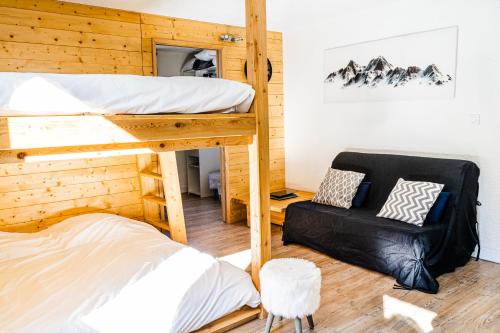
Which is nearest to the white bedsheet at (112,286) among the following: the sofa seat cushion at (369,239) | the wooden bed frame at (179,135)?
the wooden bed frame at (179,135)

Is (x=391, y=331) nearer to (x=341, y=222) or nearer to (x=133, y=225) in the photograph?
(x=341, y=222)

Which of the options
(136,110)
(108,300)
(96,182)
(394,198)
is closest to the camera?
(136,110)

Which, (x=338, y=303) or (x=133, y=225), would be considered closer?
(x=338, y=303)

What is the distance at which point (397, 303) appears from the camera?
2623mm

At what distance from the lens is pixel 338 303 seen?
2658mm

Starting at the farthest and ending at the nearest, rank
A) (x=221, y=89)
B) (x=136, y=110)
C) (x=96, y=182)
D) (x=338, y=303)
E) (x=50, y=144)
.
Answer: (x=96, y=182), (x=338, y=303), (x=221, y=89), (x=136, y=110), (x=50, y=144)

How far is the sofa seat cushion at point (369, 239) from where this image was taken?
281 centimetres

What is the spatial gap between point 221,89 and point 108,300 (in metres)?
1.33

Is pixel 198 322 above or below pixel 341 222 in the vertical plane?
below

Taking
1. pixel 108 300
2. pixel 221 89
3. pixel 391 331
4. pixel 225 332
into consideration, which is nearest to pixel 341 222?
pixel 391 331

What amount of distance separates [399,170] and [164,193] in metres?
2.26

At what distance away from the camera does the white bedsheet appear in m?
1.99

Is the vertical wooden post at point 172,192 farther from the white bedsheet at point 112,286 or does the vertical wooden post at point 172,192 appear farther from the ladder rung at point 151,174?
the white bedsheet at point 112,286

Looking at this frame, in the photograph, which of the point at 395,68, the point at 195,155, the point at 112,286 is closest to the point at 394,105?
the point at 395,68
